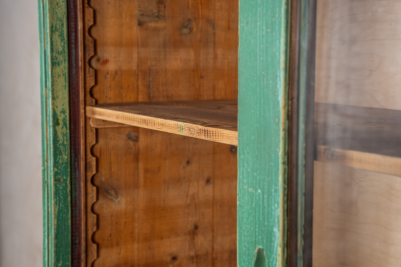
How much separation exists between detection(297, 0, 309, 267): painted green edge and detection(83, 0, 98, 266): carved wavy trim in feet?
2.77

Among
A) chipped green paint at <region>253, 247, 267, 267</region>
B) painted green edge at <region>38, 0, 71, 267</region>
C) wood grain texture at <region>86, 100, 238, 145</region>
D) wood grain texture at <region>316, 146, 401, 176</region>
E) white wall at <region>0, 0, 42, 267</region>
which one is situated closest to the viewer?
wood grain texture at <region>316, 146, 401, 176</region>

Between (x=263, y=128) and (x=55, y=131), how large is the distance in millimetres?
815

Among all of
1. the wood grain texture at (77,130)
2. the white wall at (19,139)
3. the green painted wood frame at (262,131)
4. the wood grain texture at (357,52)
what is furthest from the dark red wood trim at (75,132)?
the wood grain texture at (357,52)

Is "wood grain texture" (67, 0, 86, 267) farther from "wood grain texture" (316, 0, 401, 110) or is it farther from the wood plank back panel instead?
"wood grain texture" (316, 0, 401, 110)

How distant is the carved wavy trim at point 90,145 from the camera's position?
45.3 inches

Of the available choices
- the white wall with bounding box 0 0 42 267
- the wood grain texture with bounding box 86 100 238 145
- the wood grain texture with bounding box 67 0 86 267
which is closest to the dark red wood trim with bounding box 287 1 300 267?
the wood grain texture with bounding box 86 100 238 145

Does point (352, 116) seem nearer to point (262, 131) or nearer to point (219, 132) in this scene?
point (262, 131)

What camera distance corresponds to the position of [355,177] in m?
0.42

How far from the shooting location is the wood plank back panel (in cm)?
122

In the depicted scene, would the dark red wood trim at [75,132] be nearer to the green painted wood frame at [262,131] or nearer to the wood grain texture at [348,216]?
the green painted wood frame at [262,131]

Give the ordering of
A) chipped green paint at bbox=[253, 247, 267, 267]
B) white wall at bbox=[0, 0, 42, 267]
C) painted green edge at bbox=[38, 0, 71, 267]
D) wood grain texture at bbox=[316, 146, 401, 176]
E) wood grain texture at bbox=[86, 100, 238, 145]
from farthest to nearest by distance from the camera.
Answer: white wall at bbox=[0, 0, 42, 267] → painted green edge at bbox=[38, 0, 71, 267] → wood grain texture at bbox=[86, 100, 238, 145] → chipped green paint at bbox=[253, 247, 267, 267] → wood grain texture at bbox=[316, 146, 401, 176]

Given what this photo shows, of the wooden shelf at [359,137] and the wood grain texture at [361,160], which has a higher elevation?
the wooden shelf at [359,137]

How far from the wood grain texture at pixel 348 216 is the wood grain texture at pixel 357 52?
71 mm

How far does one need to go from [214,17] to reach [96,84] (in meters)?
0.44
